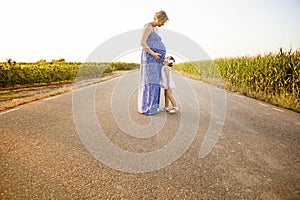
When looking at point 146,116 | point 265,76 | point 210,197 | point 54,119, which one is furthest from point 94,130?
point 265,76

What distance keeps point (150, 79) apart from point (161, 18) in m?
1.36

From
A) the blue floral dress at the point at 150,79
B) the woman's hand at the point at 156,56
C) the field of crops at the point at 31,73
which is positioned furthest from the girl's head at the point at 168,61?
the field of crops at the point at 31,73

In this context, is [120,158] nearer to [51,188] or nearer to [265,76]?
[51,188]

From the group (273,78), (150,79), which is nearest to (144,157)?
(150,79)

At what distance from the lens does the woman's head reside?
4914 millimetres

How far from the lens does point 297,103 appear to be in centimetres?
734

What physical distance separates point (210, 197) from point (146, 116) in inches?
132

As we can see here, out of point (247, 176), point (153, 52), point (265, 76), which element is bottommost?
point (247, 176)

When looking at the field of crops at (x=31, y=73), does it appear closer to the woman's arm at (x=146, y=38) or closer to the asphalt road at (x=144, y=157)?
the asphalt road at (x=144, y=157)

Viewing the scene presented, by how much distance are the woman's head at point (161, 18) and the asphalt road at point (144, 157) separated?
2.08 meters

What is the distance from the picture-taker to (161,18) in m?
4.92

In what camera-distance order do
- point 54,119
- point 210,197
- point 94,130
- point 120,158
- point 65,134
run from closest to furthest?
point 210,197, point 120,158, point 65,134, point 94,130, point 54,119

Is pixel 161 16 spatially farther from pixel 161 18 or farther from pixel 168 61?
pixel 168 61

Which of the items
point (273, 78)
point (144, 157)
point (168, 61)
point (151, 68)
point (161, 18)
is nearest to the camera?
point (144, 157)
